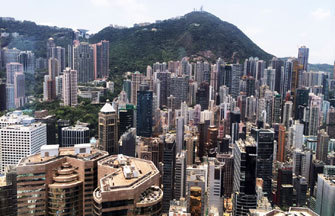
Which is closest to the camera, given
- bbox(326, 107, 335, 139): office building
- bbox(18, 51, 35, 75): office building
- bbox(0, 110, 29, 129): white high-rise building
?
bbox(0, 110, 29, 129): white high-rise building

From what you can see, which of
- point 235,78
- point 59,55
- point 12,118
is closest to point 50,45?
point 59,55

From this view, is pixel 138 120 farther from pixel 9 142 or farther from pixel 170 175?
pixel 9 142

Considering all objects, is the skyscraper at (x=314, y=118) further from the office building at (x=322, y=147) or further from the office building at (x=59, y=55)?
the office building at (x=59, y=55)

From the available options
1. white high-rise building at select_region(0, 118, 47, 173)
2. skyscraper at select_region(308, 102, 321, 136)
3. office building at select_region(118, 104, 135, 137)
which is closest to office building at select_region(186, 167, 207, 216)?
office building at select_region(118, 104, 135, 137)

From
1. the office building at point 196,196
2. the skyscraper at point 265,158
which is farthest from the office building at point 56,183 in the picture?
the skyscraper at point 265,158

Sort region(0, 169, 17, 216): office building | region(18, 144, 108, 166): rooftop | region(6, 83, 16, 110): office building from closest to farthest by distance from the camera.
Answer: region(0, 169, 17, 216): office building < region(18, 144, 108, 166): rooftop < region(6, 83, 16, 110): office building

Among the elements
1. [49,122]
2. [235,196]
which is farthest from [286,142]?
[49,122]

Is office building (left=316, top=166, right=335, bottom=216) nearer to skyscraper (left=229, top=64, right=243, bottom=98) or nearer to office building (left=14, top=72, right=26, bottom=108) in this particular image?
office building (left=14, top=72, right=26, bottom=108)
